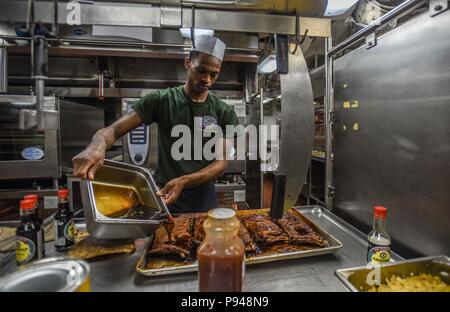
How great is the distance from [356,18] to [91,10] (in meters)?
1.44

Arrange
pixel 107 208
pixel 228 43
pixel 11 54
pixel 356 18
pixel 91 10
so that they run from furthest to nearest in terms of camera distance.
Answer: pixel 11 54
pixel 228 43
pixel 356 18
pixel 107 208
pixel 91 10

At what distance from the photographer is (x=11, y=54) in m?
2.89

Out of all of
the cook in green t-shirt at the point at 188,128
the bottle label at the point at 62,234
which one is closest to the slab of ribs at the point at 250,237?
the bottle label at the point at 62,234

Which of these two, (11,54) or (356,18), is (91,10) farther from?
(11,54)

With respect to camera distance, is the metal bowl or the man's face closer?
the metal bowl

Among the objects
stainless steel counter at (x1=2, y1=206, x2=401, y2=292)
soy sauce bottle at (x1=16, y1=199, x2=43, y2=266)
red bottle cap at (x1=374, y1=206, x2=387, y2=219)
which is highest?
red bottle cap at (x1=374, y1=206, x2=387, y2=219)

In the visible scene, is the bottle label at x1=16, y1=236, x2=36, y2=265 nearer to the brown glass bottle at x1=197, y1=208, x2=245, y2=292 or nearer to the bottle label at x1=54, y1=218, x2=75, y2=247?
the bottle label at x1=54, y1=218, x2=75, y2=247

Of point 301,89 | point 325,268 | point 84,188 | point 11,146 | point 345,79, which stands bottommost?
point 325,268

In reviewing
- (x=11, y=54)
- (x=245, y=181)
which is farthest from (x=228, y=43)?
(x=11, y=54)

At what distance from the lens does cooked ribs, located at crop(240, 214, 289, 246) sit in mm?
1040

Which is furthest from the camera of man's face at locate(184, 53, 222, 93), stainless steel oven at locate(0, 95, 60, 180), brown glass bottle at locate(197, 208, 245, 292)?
stainless steel oven at locate(0, 95, 60, 180)

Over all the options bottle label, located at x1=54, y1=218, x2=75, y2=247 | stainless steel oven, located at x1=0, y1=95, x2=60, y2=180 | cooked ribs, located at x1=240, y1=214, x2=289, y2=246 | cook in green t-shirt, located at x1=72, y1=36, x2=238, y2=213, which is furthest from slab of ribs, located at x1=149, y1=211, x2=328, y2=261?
stainless steel oven, located at x1=0, y1=95, x2=60, y2=180

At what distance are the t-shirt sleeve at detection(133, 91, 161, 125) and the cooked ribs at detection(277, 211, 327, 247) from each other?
1.16 m

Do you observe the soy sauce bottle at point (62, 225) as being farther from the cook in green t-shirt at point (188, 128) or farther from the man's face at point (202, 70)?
the man's face at point (202, 70)
